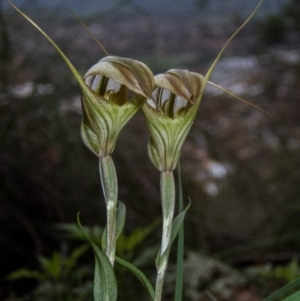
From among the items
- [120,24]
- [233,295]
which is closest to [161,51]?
[120,24]

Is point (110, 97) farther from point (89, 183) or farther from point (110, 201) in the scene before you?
point (89, 183)

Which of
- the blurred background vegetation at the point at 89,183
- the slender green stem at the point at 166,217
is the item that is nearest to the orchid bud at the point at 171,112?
the slender green stem at the point at 166,217

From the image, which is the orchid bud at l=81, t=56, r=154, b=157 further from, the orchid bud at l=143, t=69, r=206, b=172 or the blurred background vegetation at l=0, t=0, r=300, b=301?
the blurred background vegetation at l=0, t=0, r=300, b=301

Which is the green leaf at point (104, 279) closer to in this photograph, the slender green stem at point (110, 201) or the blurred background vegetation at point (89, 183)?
the slender green stem at point (110, 201)

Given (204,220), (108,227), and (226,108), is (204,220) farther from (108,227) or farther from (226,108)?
(108,227)

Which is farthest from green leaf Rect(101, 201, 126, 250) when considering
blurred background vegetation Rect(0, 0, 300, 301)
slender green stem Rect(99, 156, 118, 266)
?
blurred background vegetation Rect(0, 0, 300, 301)

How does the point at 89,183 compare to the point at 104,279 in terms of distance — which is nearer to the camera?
the point at 104,279

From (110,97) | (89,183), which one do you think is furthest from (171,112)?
(89,183)

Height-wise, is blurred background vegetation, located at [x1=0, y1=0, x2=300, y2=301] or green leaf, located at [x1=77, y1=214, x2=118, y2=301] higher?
green leaf, located at [x1=77, y1=214, x2=118, y2=301]

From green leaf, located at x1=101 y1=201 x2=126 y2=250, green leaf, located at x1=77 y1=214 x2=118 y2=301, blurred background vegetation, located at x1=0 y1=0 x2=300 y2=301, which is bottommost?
blurred background vegetation, located at x1=0 y1=0 x2=300 y2=301
